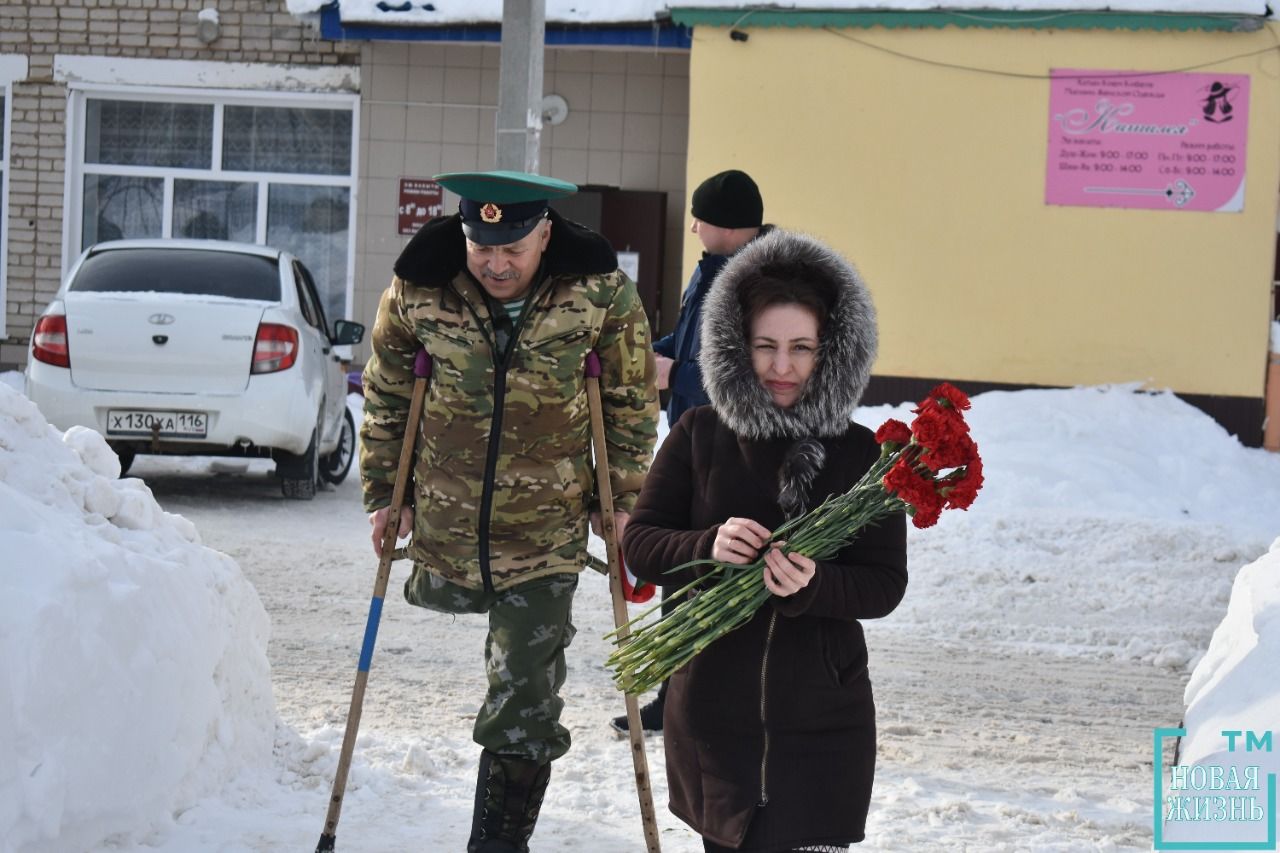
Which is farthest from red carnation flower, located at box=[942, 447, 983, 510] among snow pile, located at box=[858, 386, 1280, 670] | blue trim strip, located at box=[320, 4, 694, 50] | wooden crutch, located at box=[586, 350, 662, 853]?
blue trim strip, located at box=[320, 4, 694, 50]

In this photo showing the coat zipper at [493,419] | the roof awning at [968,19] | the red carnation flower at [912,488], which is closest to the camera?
the red carnation flower at [912,488]

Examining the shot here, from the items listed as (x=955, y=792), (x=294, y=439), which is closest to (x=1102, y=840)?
(x=955, y=792)

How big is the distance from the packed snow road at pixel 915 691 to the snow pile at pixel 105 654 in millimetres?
306

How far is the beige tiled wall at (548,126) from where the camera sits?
52.5 ft

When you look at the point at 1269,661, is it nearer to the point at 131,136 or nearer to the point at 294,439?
the point at 294,439

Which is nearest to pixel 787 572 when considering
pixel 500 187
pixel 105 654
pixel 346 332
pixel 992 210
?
pixel 500 187

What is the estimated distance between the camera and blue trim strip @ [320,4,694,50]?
572 inches

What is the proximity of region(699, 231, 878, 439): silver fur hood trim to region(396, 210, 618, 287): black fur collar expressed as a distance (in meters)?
0.87

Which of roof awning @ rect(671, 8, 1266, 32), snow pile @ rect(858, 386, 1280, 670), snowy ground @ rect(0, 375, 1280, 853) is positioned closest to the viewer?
snowy ground @ rect(0, 375, 1280, 853)

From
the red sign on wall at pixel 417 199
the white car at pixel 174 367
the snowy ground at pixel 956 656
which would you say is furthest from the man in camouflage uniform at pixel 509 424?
the red sign on wall at pixel 417 199

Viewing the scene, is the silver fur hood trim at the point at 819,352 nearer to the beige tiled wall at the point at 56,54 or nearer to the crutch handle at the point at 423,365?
the crutch handle at the point at 423,365

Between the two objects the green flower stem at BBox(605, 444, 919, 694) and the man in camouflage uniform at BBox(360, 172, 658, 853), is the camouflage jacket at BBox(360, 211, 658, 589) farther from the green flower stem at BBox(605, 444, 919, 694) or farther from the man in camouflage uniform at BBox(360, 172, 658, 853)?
the green flower stem at BBox(605, 444, 919, 694)

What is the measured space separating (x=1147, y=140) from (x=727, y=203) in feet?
28.5

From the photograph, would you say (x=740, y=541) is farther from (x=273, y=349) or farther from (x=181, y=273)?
(x=181, y=273)
